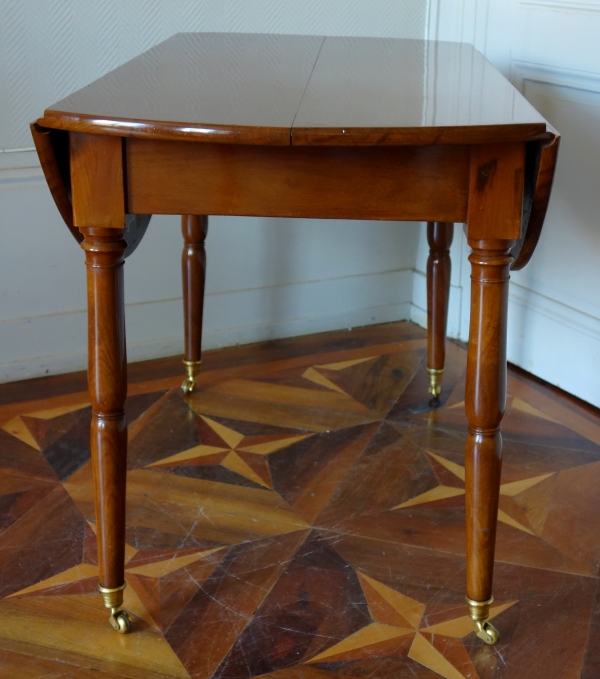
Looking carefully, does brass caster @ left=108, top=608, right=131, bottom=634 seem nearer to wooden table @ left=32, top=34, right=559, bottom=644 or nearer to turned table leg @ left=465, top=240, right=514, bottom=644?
wooden table @ left=32, top=34, right=559, bottom=644

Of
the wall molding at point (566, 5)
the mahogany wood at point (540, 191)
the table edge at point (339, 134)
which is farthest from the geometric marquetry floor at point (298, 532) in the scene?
the wall molding at point (566, 5)

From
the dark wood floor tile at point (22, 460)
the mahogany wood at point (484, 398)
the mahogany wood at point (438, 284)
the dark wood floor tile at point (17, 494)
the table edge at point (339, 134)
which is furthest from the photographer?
the mahogany wood at point (438, 284)

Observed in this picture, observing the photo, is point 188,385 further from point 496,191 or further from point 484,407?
point 496,191

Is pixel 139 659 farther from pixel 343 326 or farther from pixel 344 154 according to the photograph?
pixel 343 326

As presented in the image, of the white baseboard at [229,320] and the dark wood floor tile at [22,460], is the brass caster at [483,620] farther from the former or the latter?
the white baseboard at [229,320]

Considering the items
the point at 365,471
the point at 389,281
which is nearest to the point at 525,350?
the point at 389,281

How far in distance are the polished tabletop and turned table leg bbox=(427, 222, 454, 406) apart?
355 mm

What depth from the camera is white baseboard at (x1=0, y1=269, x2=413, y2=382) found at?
1.90 m

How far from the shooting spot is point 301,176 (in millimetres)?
946

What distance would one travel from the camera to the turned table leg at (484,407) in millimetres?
982

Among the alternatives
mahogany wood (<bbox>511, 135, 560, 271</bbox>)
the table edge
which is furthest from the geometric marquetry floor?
the table edge

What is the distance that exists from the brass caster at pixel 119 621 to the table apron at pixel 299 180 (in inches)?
21.3

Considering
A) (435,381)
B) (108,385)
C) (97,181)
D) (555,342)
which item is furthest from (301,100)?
(555,342)

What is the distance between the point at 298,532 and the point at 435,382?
57 centimetres
